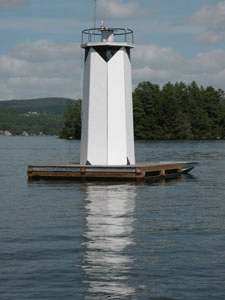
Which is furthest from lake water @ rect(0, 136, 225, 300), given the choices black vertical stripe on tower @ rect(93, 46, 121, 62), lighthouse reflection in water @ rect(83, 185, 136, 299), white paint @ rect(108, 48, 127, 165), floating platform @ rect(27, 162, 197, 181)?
black vertical stripe on tower @ rect(93, 46, 121, 62)

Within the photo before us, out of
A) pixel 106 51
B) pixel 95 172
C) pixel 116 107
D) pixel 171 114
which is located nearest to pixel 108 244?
pixel 95 172

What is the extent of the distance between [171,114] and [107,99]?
13555cm

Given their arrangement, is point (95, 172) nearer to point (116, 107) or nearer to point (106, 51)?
point (116, 107)

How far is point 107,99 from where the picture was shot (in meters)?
34.3

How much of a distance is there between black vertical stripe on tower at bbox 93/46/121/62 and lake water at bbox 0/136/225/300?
9.39 meters

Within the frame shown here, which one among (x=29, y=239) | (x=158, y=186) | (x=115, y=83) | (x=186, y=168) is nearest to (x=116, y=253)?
(x=29, y=239)

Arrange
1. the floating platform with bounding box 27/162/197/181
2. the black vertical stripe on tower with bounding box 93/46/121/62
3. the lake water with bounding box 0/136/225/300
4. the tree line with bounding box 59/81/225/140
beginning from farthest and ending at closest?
1. the tree line with bounding box 59/81/225/140
2. the black vertical stripe on tower with bounding box 93/46/121/62
3. the floating platform with bounding box 27/162/197/181
4. the lake water with bounding box 0/136/225/300

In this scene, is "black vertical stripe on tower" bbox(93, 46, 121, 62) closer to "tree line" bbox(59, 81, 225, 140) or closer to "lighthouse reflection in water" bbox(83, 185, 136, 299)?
"lighthouse reflection in water" bbox(83, 185, 136, 299)

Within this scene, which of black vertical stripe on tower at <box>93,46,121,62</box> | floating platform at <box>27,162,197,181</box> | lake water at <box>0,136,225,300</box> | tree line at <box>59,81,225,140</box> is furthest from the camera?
tree line at <box>59,81,225,140</box>

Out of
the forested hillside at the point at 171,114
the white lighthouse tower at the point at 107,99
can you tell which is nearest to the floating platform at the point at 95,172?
the white lighthouse tower at the point at 107,99

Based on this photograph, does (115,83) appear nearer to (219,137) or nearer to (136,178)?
(136,178)

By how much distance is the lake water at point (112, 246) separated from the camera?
1173cm

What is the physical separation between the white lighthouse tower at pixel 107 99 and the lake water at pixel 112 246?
7.17 metres

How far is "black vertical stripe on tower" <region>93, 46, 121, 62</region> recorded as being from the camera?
34100 millimetres
